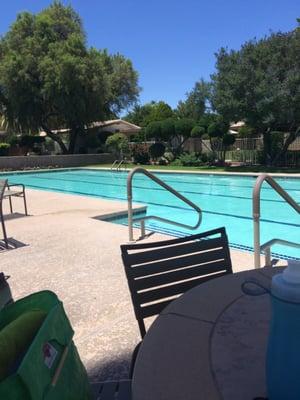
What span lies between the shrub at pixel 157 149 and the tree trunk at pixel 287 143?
24.1 ft

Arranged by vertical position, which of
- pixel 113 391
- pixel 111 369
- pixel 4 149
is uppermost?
pixel 4 149

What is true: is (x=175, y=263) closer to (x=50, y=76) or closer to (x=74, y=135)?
(x=50, y=76)

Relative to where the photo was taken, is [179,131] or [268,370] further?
[179,131]

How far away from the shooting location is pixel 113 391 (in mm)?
1854

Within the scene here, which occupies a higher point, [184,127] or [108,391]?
[184,127]

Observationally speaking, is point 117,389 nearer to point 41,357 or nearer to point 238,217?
point 41,357

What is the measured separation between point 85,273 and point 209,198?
27.6 ft

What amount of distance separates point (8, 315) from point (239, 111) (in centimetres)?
1659

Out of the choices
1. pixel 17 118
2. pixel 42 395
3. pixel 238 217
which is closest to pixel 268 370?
pixel 42 395

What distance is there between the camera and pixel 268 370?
97 centimetres

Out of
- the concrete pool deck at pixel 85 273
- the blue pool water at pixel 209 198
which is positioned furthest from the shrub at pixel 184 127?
the concrete pool deck at pixel 85 273

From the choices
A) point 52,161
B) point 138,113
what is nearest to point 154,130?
point 52,161

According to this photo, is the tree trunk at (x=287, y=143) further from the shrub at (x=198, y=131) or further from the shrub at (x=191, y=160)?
the shrub at (x=198, y=131)

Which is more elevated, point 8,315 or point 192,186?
point 8,315
